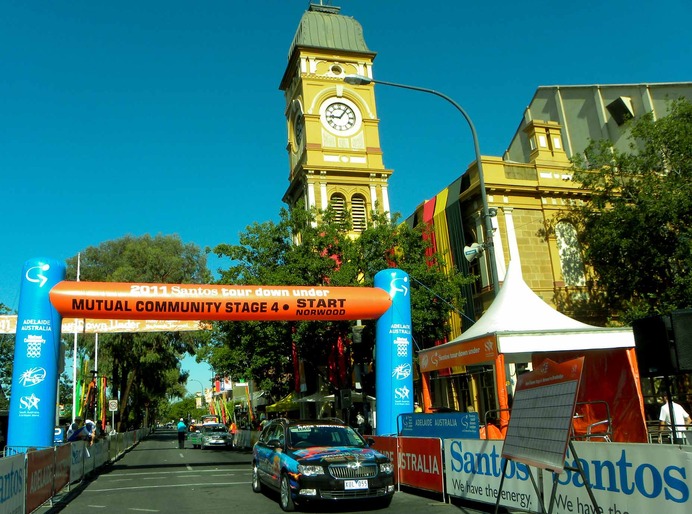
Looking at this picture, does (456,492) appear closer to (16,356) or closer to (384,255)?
(16,356)

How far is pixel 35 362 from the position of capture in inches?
597

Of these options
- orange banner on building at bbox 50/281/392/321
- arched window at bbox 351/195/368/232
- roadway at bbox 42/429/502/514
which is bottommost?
roadway at bbox 42/429/502/514

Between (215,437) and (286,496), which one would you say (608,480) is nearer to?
(286,496)

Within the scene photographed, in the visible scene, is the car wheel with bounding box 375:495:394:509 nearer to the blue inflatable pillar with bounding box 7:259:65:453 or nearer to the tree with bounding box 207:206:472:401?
the blue inflatable pillar with bounding box 7:259:65:453

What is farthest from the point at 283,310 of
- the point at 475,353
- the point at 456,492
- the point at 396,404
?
the point at 456,492

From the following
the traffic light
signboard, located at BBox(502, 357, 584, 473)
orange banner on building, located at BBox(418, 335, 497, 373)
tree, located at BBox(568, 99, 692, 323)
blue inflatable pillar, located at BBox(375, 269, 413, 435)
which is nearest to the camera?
signboard, located at BBox(502, 357, 584, 473)

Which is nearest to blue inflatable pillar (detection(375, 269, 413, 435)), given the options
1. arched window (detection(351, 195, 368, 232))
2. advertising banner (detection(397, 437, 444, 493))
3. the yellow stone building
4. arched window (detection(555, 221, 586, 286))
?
the yellow stone building

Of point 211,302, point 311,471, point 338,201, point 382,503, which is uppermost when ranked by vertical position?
point 338,201

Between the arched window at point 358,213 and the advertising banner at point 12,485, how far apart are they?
3115 centimetres

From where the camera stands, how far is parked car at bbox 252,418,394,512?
9.95m

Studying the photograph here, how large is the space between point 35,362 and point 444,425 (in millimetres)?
9843

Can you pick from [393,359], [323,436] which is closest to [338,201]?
[393,359]

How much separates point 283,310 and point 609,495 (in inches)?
442

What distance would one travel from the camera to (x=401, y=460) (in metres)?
12.9
